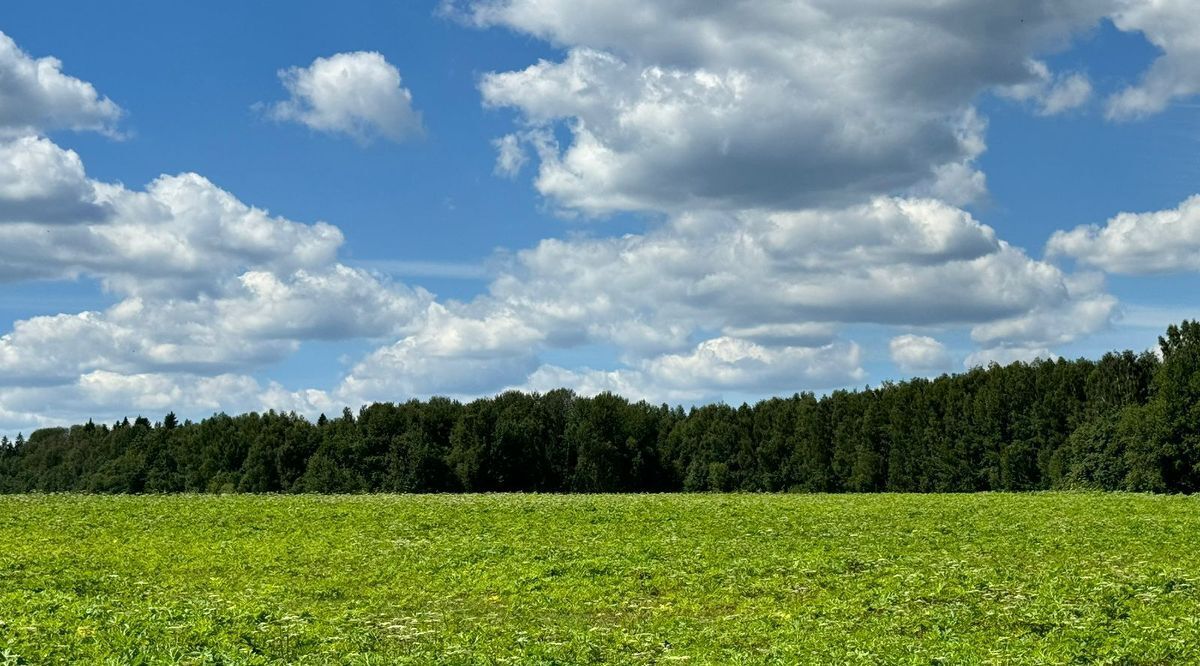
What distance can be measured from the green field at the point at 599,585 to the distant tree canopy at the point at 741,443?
88.7 feet

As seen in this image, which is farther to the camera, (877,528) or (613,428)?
(613,428)

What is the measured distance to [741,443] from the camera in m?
84.8

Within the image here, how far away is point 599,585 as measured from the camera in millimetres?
23266

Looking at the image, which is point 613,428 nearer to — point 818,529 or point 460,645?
point 818,529

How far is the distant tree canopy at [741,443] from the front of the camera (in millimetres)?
65625

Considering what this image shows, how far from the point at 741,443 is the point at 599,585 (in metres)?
62.7

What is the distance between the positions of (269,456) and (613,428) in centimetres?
2940

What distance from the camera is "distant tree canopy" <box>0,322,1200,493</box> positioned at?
6562 cm

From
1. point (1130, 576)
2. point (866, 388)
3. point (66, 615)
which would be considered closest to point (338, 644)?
point (66, 615)

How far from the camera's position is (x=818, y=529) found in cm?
3412

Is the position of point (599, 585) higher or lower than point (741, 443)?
lower

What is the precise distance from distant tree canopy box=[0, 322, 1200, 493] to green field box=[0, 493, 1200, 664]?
2704 cm

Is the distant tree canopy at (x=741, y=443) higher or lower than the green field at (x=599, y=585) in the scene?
higher

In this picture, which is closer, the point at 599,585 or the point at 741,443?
the point at 599,585
